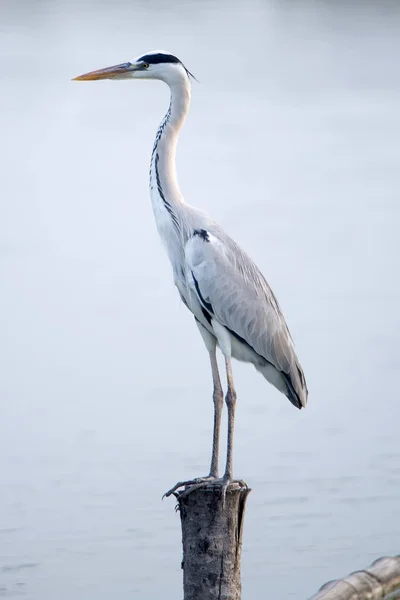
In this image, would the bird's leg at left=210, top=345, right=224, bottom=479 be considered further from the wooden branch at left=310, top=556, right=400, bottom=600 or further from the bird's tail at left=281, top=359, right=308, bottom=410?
the wooden branch at left=310, top=556, right=400, bottom=600

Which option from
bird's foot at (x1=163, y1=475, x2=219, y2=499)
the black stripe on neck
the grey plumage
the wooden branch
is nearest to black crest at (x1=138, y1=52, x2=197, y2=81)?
the black stripe on neck

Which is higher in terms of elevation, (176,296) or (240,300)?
(176,296)

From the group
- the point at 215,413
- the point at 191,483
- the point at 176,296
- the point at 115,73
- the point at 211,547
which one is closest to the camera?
the point at 211,547

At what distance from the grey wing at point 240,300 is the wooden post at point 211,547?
39.7 inches

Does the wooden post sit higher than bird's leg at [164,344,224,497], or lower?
lower

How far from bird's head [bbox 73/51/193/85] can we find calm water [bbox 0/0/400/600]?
2.68 metres

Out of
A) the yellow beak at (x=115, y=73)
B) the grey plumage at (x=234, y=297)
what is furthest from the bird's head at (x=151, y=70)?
the grey plumage at (x=234, y=297)

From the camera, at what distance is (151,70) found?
5.12m

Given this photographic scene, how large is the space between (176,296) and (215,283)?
7421 millimetres

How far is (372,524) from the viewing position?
697 centimetres

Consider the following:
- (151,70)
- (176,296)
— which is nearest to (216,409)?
(151,70)

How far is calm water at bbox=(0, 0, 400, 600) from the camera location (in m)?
6.76

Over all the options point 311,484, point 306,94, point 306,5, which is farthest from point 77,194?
point 306,5

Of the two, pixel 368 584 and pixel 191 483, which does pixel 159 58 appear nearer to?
pixel 191 483
